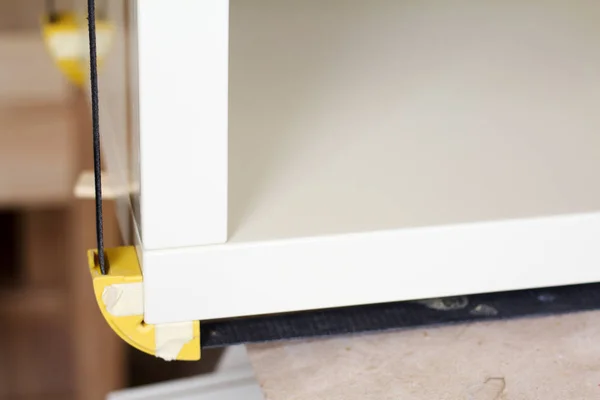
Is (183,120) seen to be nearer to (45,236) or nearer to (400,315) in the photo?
(400,315)

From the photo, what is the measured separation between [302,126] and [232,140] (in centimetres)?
5

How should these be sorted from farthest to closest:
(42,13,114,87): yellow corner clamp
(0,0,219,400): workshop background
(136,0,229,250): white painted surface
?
(0,0,219,400): workshop background, (42,13,114,87): yellow corner clamp, (136,0,229,250): white painted surface

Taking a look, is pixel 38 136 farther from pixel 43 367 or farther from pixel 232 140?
pixel 232 140

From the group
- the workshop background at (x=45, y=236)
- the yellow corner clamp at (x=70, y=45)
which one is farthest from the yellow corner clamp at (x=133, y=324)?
the workshop background at (x=45, y=236)

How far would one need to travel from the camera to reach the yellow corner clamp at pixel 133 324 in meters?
0.37

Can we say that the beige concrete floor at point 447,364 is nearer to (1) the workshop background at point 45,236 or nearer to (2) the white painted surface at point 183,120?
(2) the white painted surface at point 183,120

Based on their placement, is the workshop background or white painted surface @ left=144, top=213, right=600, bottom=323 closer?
white painted surface @ left=144, top=213, right=600, bottom=323

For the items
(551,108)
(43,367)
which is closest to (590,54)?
(551,108)

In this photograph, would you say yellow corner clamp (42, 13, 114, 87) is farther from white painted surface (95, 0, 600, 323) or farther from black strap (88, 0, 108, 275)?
black strap (88, 0, 108, 275)

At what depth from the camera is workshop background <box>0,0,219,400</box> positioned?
4.01 feet

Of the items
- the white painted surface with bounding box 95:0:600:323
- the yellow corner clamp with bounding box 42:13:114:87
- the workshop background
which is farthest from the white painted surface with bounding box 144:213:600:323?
the workshop background

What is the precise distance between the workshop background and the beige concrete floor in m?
0.61

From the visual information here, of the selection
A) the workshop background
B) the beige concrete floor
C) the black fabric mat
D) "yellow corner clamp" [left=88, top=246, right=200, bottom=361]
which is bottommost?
the workshop background

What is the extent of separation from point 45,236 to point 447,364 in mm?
1160
